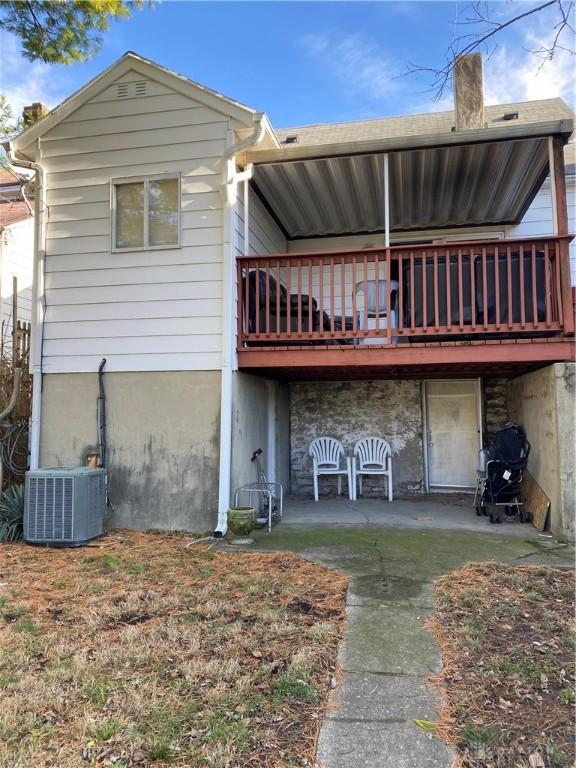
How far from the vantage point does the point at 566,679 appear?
7.91ft

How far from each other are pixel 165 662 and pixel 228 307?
369 centimetres

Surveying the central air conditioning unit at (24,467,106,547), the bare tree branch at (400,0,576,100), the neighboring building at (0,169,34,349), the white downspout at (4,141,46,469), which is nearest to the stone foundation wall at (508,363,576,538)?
the bare tree branch at (400,0,576,100)

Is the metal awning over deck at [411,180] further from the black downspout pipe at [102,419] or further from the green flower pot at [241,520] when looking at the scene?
the green flower pot at [241,520]

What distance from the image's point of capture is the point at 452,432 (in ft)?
26.1

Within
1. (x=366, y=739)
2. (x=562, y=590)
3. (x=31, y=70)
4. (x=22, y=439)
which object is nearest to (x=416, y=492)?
(x=562, y=590)

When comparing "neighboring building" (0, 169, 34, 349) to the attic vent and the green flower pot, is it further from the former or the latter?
the green flower pot

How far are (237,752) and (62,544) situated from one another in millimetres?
3743

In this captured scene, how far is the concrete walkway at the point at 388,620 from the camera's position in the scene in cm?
195

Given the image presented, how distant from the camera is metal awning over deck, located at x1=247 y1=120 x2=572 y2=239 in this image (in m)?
5.43

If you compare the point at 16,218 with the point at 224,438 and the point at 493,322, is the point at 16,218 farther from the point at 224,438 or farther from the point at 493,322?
the point at 493,322

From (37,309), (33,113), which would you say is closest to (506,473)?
(37,309)

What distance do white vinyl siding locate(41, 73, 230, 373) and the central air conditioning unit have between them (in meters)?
1.40

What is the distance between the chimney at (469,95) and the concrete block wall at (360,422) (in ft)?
13.2

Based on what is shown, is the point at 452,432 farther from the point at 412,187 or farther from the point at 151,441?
the point at 151,441
